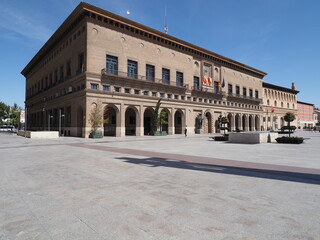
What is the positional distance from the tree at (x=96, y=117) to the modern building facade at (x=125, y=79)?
56 centimetres

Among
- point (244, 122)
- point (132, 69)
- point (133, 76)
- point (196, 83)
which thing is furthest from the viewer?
point (244, 122)

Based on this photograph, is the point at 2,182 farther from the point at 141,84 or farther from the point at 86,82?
the point at 141,84

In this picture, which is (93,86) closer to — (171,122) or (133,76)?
(133,76)

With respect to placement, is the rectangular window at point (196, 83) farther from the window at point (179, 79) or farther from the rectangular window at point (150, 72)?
the rectangular window at point (150, 72)

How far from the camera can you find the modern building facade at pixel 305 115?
105m

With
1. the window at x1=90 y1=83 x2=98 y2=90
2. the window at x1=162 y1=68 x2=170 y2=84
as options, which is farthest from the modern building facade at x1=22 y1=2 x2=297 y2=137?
the window at x1=90 y1=83 x2=98 y2=90

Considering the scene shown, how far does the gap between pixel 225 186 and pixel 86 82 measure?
1244 inches

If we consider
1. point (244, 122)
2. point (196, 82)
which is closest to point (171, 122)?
point (196, 82)

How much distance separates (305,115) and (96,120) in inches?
4544

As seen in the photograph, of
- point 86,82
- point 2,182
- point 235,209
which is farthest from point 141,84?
point 235,209

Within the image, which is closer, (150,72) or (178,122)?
(150,72)

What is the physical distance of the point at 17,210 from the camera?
4379 millimetres

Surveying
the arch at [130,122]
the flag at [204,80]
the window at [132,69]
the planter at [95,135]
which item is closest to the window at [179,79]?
the flag at [204,80]

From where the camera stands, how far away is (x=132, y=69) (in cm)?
4003
